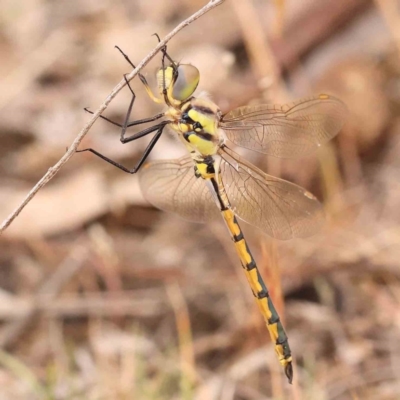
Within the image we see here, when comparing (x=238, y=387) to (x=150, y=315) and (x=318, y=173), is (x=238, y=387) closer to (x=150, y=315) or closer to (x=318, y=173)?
(x=150, y=315)

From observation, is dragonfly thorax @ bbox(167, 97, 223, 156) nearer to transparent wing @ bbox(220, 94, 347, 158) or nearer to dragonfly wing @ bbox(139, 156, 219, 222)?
transparent wing @ bbox(220, 94, 347, 158)

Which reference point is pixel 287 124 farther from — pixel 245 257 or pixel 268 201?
pixel 245 257

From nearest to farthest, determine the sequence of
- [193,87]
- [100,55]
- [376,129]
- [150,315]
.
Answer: [193,87]
[150,315]
[376,129]
[100,55]

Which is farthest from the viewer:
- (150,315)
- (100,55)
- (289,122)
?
(100,55)

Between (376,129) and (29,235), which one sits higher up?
(376,129)

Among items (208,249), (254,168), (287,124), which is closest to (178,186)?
(254,168)

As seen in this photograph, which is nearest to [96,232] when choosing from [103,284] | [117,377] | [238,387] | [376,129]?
[103,284]

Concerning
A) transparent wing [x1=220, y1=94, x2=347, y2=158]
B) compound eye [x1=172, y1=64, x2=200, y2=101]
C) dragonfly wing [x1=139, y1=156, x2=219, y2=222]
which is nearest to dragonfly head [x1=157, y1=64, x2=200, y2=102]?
compound eye [x1=172, y1=64, x2=200, y2=101]
